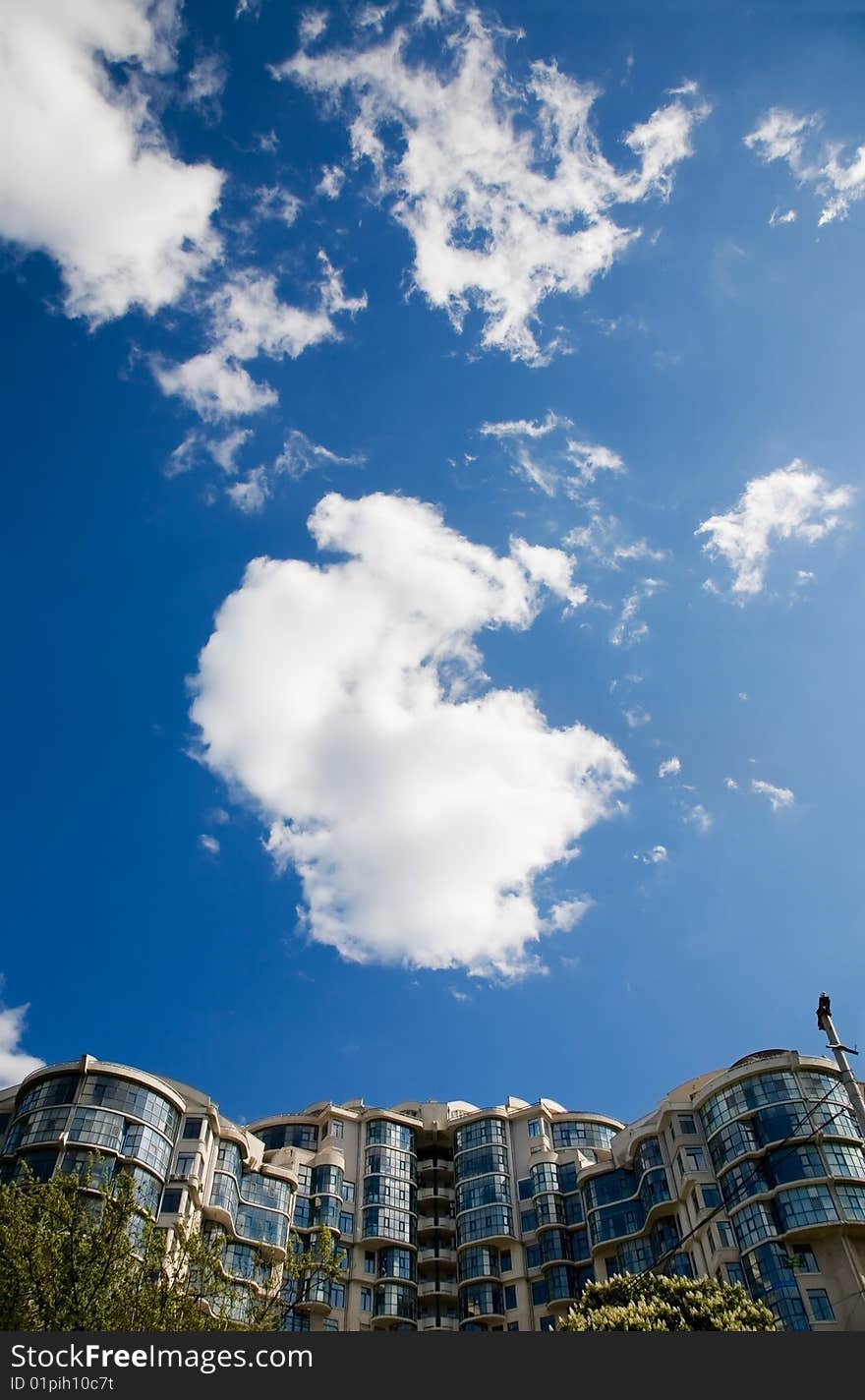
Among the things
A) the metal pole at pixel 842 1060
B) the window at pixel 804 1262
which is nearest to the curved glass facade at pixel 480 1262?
the window at pixel 804 1262

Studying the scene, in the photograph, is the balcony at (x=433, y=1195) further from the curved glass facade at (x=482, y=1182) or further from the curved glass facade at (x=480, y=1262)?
the curved glass facade at (x=480, y=1262)

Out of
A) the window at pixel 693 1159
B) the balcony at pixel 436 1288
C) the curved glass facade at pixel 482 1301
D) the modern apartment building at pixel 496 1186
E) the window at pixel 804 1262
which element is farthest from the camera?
the balcony at pixel 436 1288

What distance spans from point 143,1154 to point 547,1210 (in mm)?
29359

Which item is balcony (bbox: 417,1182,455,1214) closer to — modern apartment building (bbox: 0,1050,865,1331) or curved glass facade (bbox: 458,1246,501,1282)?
modern apartment building (bbox: 0,1050,865,1331)

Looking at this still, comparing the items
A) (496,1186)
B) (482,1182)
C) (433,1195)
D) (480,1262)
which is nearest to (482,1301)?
(480,1262)

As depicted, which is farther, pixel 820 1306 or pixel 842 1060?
pixel 820 1306

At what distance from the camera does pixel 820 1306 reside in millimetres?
47406

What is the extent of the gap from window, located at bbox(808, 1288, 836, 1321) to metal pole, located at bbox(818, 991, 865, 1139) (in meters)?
30.7

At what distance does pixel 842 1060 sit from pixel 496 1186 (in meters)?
53.5

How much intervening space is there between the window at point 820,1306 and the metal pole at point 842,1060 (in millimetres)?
30690

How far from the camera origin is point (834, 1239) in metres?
49.6

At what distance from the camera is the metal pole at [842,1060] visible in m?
23.1

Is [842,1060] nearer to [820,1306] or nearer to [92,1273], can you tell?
[92,1273]

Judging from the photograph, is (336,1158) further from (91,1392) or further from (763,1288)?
(91,1392)
